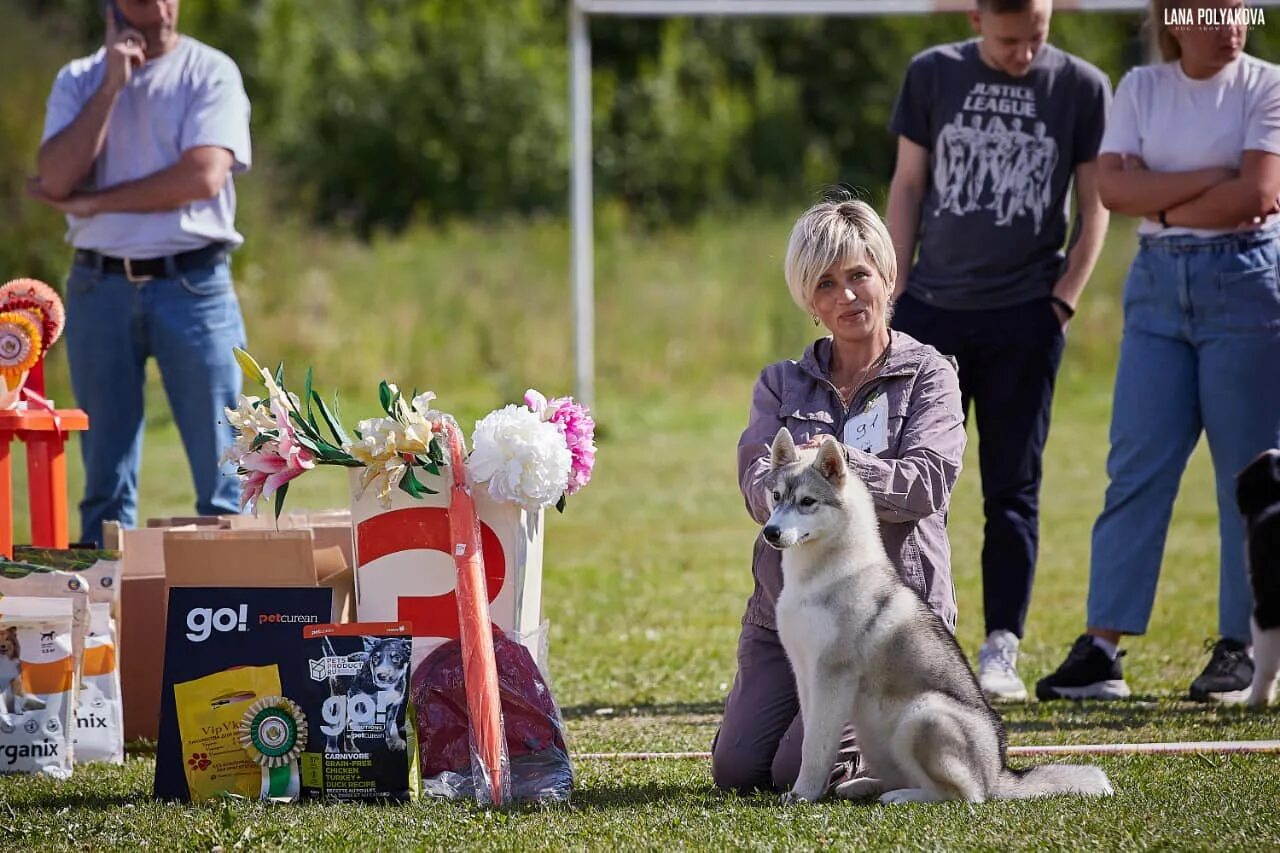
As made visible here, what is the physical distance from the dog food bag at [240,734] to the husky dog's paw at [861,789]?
49.6 inches

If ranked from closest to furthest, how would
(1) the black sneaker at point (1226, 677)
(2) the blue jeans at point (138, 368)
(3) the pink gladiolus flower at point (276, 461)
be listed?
(3) the pink gladiolus flower at point (276, 461) → (1) the black sneaker at point (1226, 677) → (2) the blue jeans at point (138, 368)

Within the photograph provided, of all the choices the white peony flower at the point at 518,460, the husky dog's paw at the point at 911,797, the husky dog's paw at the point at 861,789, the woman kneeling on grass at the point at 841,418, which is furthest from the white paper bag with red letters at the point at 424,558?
the husky dog's paw at the point at 911,797

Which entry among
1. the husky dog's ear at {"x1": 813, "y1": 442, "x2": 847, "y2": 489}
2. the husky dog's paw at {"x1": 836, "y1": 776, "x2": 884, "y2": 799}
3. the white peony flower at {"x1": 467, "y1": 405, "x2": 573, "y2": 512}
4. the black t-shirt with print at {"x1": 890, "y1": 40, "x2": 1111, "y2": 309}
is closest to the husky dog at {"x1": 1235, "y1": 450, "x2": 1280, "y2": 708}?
the black t-shirt with print at {"x1": 890, "y1": 40, "x2": 1111, "y2": 309}

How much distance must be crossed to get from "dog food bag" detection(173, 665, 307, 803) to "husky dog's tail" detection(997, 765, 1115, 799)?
162cm

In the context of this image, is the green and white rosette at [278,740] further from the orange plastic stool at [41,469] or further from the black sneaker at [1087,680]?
the black sneaker at [1087,680]

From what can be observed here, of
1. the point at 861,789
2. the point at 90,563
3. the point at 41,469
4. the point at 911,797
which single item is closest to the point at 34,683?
the point at 90,563

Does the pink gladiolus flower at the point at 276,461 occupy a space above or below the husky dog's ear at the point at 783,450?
below

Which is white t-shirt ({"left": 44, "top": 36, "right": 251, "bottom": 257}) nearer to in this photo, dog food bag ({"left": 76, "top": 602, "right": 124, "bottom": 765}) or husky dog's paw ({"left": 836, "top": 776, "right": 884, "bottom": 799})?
dog food bag ({"left": 76, "top": 602, "right": 124, "bottom": 765})

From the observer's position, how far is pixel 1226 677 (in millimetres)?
4730

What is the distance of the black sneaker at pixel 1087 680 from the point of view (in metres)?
4.79

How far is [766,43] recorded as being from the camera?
83.4ft

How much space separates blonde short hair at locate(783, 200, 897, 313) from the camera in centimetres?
364

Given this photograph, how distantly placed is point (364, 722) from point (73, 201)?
248cm

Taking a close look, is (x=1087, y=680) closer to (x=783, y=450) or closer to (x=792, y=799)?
(x=792, y=799)
